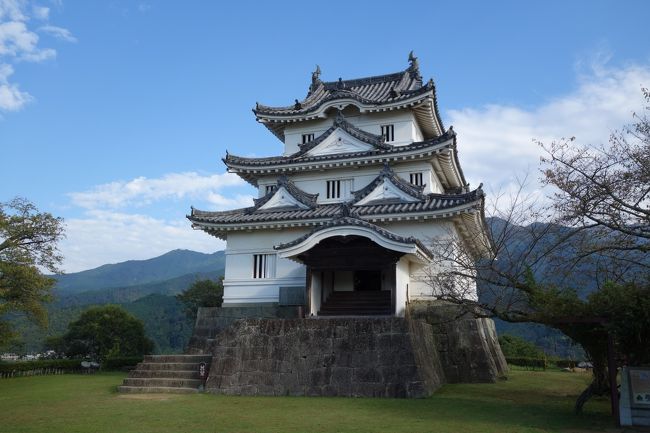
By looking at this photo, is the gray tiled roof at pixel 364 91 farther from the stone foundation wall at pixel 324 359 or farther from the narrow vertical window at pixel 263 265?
the stone foundation wall at pixel 324 359

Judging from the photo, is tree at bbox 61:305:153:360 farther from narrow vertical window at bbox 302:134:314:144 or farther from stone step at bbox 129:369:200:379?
narrow vertical window at bbox 302:134:314:144

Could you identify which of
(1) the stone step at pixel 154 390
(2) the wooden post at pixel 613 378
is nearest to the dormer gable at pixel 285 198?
(1) the stone step at pixel 154 390

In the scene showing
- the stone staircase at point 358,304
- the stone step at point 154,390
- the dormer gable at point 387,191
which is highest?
the dormer gable at point 387,191

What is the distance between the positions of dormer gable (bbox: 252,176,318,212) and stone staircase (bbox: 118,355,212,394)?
23.3 feet

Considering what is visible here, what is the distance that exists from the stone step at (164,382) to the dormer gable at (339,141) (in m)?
10.4

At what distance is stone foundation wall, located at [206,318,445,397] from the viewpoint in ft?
41.4

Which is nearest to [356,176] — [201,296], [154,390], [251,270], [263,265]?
[263,265]

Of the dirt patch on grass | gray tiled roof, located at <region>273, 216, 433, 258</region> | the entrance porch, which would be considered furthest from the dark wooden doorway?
the dirt patch on grass

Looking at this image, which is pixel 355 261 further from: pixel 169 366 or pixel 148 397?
pixel 148 397

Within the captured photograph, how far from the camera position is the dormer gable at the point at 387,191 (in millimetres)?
18641

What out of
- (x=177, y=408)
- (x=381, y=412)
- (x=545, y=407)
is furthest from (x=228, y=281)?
(x=545, y=407)

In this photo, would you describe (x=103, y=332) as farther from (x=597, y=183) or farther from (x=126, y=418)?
(x=597, y=183)

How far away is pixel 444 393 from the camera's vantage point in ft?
43.0

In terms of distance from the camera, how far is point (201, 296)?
129 ft
